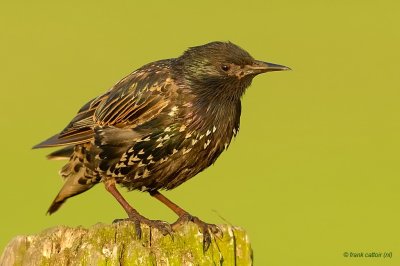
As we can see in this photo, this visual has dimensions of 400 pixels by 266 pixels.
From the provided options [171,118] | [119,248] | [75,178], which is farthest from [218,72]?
[119,248]

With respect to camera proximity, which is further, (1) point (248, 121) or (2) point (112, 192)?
(1) point (248, 121)

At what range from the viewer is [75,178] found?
7734mm

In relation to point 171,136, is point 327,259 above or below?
below

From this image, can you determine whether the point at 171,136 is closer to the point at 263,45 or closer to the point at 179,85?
the point at 179,85

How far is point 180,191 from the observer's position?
10.9m

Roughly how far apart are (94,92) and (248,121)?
6.10ft

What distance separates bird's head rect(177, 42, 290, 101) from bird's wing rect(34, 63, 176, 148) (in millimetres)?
167

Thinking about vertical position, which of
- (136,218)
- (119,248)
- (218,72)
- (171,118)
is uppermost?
(218,72)

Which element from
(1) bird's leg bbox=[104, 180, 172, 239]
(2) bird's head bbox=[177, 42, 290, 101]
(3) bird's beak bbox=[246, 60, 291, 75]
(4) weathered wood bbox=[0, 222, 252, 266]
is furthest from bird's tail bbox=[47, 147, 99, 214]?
(4) weathered wood bbox=[0, 222, 252, 266]

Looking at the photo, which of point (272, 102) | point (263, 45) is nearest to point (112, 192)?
point (272, 102)

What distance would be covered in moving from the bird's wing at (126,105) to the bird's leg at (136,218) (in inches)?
15.9

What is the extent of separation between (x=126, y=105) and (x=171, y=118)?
389 millimetres

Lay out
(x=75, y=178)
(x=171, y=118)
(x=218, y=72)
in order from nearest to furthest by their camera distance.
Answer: (x=171, y=118)
(x=218, y=72)
(x=75, y=178)

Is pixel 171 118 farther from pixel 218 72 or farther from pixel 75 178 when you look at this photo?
pixel 75 178
